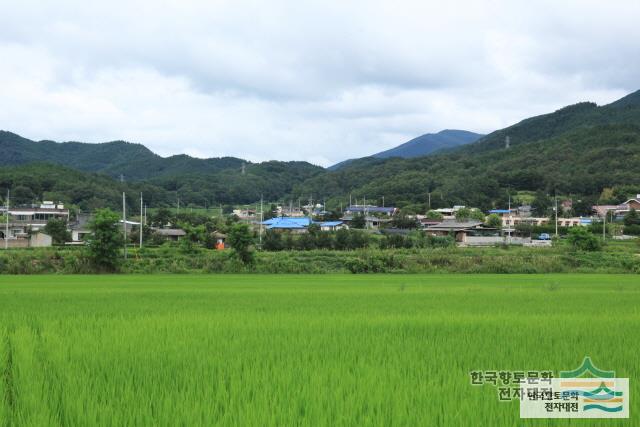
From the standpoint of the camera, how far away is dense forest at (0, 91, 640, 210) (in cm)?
7762

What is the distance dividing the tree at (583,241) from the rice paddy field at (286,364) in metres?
30.4

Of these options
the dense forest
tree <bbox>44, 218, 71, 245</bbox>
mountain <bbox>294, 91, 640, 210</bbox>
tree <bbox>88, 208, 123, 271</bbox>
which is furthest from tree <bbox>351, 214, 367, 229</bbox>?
tree <bbox>88, 208, 123, 271</bbox>

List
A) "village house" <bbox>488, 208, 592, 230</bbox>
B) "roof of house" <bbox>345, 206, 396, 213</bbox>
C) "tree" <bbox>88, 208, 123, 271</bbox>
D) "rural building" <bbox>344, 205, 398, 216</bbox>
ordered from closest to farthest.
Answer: "tree" <bbox>88, 208, 123, 271</bbox>
"village house" <bbox>488, 208, 592, 230</bbox>
"rural building" <bbox>344, 205, 398, 216</bbox>
"roof of house" <bbox>345, 206, 396, 213</bbox>

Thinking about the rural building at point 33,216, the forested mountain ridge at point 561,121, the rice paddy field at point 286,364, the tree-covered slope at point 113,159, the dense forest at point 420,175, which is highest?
the forested mountain ridge at point 561,121

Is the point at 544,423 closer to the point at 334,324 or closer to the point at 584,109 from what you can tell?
the point at 334,324

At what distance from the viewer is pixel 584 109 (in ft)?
436

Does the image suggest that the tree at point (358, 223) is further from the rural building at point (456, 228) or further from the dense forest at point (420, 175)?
the dense forest at point (420, 175)

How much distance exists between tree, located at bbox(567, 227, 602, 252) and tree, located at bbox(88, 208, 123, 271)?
28.5 meters

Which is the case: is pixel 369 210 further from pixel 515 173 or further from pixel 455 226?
pixel 515 173

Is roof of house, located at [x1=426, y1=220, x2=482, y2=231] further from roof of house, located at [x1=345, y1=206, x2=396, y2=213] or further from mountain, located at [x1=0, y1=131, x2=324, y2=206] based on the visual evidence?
mountain, located at [x1=0, y1=131, x2=324, y2=206]

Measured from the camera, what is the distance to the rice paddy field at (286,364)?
10.8ft

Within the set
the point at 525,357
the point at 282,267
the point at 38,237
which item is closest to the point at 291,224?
the point at 38,237

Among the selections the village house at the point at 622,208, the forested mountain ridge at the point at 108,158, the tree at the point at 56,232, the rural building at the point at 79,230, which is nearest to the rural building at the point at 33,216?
the rural building at the point at 79,230

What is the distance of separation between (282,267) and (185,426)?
28904 mm
